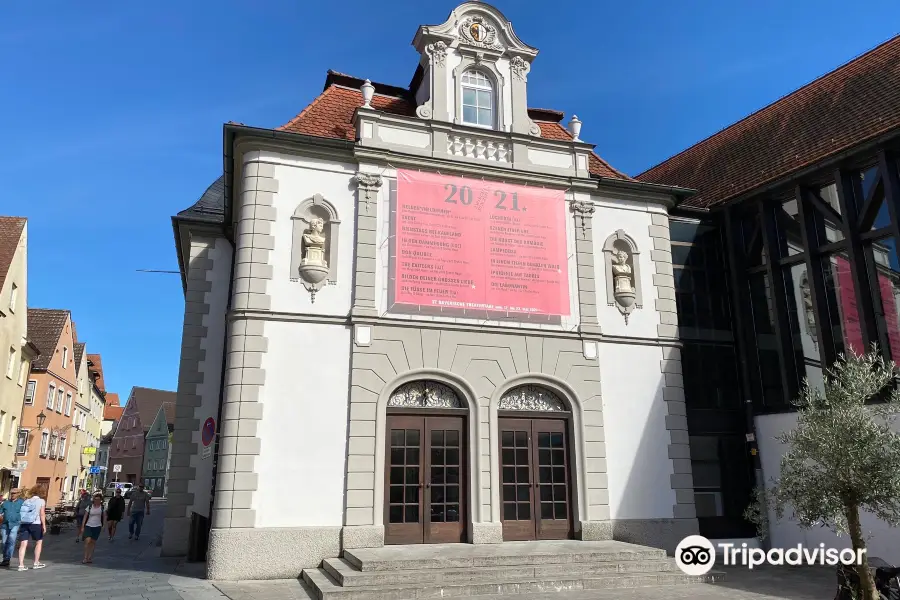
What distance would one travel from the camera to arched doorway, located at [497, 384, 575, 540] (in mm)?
13117

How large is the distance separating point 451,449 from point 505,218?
5043 mm

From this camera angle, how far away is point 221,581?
10.9 meters

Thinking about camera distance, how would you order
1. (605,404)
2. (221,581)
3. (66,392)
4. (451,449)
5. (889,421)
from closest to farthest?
(889,421), (221,581), (451,449), (605,404), (66,392)

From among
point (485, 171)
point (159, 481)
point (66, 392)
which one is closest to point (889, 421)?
point (485, 171)

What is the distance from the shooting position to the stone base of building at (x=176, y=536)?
47.1 feet

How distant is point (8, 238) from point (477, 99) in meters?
23.4

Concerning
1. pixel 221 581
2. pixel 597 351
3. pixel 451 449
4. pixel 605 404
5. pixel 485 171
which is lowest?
pixel 221 581

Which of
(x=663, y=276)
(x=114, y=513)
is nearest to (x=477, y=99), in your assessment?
(x=663, y=276)

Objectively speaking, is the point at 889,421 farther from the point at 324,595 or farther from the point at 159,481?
the point at 159,481

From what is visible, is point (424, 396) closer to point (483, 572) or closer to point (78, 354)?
point (483, 572)

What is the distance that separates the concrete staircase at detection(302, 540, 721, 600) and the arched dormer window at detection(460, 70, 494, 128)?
30.1 feet

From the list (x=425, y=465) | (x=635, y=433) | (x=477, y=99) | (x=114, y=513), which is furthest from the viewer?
(x=114, y=513)

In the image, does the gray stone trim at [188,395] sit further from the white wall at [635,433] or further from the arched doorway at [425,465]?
the white wall at [635,433]

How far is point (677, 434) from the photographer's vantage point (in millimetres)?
14477
